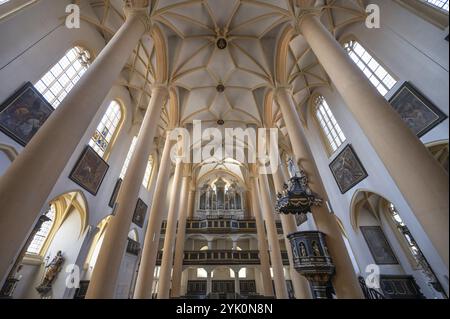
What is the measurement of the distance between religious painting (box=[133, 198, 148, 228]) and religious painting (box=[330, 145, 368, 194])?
39.2 feet

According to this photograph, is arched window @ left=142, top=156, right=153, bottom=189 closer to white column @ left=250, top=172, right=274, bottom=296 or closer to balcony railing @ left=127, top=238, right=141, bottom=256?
balcony railing @ left=127, top=238, right=141, bottom=256

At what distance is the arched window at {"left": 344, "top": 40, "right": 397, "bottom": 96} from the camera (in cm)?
716

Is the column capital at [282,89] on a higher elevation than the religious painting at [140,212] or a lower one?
higher

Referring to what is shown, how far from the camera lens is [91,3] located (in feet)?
27.5

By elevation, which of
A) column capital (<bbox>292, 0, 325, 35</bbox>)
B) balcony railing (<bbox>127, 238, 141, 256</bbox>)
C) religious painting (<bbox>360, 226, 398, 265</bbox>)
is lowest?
religious painting (<bbox>360, 226, 398, 265</bbox>)

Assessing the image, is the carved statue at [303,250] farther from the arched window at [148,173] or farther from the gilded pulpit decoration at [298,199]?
the arched window at [148,173]

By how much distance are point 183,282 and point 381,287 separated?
47.1ft

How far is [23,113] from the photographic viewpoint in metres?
6.15

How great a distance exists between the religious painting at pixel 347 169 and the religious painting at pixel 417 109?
109 inches

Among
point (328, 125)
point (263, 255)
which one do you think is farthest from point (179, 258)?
point (328, 125)

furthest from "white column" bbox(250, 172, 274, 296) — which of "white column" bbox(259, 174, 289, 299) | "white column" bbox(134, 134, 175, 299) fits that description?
"white column" bbox(134, 134, 175, 299)

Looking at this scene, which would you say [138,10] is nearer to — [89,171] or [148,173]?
[89,171]

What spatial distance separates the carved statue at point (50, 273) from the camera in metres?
8.64

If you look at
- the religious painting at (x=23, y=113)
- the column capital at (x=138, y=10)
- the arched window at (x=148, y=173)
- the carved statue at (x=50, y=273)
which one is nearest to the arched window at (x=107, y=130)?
the religious painting at (x=23, y=113)
